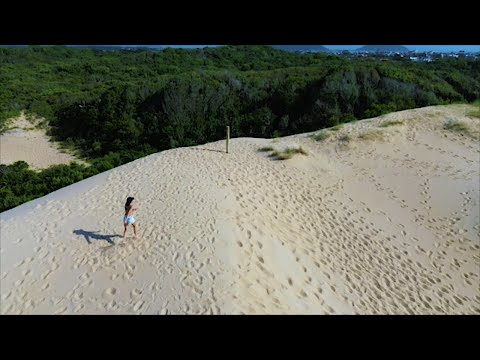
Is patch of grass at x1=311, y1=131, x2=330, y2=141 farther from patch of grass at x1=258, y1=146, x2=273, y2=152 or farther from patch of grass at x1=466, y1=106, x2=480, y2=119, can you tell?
patch of grass at x1=466, y1=106, x2=480, y2=119

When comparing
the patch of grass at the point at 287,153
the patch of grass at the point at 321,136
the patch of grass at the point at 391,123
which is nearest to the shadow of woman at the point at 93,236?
the patch of grass at the point at 287,153

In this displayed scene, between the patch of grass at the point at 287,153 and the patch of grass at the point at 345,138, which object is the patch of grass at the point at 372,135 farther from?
the patch of grass at the point at 287,153

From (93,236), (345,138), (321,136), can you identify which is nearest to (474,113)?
(345,138)

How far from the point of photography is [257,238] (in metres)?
7.16

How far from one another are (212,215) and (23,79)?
40.4 meters

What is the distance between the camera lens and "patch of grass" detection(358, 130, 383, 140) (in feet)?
43.8

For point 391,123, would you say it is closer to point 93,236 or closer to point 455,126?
point 455,126

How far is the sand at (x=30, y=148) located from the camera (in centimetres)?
2122

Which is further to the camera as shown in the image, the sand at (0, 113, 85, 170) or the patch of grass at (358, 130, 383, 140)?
the sand at (0, 113, 85, 170)

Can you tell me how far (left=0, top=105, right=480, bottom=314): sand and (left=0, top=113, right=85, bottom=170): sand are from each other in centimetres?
1294

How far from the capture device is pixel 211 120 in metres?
22.4

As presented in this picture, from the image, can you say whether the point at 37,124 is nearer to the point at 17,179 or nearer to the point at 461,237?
the point at 17,179

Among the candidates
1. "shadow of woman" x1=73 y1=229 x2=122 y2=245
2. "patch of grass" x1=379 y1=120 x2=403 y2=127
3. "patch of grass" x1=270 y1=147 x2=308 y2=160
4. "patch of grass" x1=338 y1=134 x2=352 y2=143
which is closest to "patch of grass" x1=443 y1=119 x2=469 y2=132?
"patch of grass" x1=379 y1=120 x2=403 y2=127

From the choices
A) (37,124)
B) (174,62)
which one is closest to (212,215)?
(37,124)
